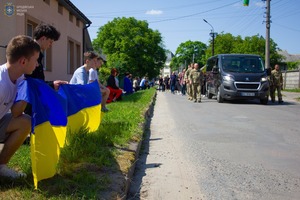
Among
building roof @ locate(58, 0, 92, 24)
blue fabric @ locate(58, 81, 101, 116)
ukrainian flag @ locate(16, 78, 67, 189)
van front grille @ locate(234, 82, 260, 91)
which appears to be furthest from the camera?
building roof @ locate(58, 0, 92, 24)

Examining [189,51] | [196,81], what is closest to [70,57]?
[196,81]

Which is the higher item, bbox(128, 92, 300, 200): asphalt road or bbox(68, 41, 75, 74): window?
bbox(68, 41, 75, 74): window

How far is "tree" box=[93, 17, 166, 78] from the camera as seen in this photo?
62125 mm

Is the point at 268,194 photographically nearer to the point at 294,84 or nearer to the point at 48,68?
the point at 48,68

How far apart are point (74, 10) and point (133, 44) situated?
43411mm

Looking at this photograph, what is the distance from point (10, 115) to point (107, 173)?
115cm

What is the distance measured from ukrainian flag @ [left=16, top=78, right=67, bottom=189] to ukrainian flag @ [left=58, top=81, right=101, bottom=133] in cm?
131

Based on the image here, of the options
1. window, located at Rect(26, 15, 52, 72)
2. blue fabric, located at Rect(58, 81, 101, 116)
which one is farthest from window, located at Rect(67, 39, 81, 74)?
blue fabric, located at Rect(58, 81, 101, 116)

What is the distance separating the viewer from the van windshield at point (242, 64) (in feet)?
52.0

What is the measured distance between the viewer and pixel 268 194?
12.3ft

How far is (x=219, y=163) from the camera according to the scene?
5.03m

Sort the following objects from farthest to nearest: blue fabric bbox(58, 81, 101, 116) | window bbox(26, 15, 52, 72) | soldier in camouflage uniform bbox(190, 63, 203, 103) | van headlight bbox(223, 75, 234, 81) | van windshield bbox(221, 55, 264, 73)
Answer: soldier in camouflage uniform bbox(190, 63, 203, 103), van windshield bbox(221, 55, 264, 73), van headlight bbox(223, 75, 234, 81), window bbox(26, 15, 52, 72), blue fabric bbox(58, 81, 101, 116)

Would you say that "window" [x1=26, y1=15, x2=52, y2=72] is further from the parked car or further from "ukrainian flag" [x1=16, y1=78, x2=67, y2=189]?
"ukrainian flag" [x1=16, y1=78, x2=67, y2=189]

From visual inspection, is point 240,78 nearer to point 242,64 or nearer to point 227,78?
point 227,78
